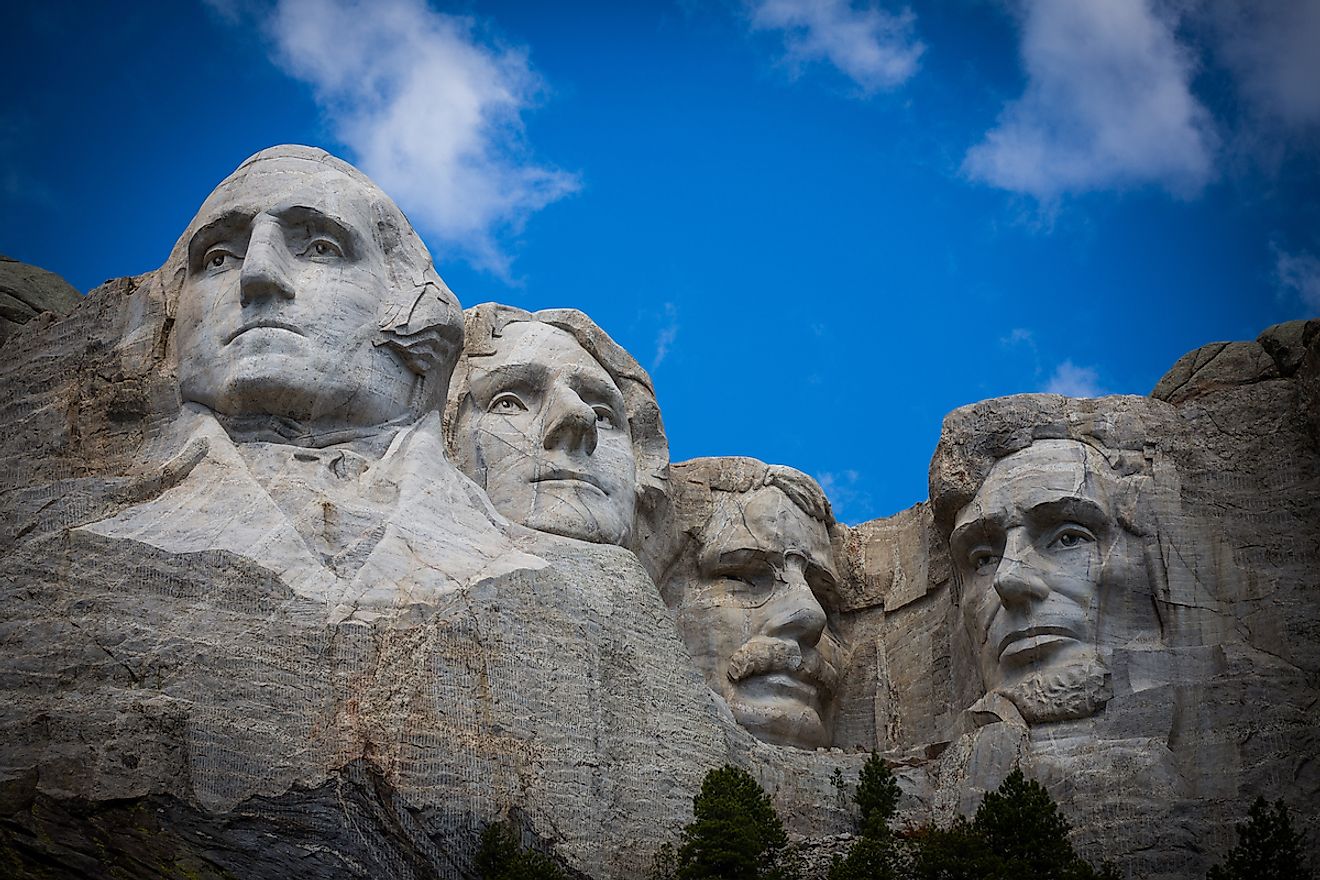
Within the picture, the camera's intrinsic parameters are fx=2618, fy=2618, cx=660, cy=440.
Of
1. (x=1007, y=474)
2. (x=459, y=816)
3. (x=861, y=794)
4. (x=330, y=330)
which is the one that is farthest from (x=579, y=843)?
(x=1007, y=474)

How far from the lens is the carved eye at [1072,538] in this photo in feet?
54.3

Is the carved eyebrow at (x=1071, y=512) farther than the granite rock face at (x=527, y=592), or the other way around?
the carved eyebrow at (x=1071, y=512)

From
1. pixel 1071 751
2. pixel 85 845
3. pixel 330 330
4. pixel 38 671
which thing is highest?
pixel 330 330

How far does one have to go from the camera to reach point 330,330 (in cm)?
1505

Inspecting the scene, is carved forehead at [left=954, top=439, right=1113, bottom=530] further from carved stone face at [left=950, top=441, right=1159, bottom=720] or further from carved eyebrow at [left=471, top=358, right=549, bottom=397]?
carved eyebrow at [left=471, top=358, right=549, bottom=397]

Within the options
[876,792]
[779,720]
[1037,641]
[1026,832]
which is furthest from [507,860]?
[1037,641]

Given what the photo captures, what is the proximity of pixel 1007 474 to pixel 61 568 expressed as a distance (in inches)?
249

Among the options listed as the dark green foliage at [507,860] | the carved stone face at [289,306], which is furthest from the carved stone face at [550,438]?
the dark green foliage at [507,860]

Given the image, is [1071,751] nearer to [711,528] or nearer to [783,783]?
[783,783]

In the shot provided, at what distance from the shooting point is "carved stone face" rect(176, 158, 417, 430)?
1489 centimetres

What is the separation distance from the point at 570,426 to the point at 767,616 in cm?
197

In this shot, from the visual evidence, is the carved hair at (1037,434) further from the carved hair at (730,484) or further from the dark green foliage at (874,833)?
the dark green foliage at (874,833)

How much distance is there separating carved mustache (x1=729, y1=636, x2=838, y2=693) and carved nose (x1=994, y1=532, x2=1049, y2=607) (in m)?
1.53

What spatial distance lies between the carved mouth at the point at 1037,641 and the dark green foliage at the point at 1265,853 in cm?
238
